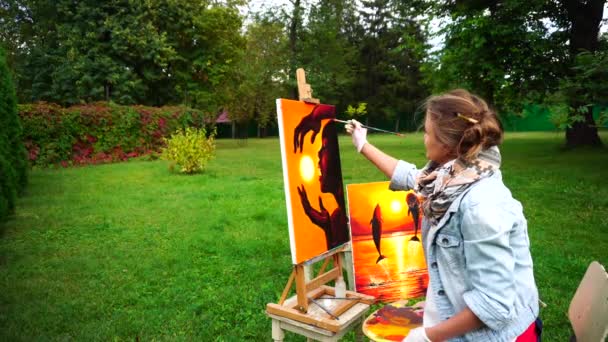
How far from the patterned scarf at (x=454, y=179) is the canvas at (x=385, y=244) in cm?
220

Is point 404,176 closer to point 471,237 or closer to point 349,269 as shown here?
point 471,237

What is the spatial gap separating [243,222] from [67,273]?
248cm

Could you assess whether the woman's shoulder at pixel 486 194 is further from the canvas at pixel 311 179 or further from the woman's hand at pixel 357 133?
the canvas at pixel 311 179

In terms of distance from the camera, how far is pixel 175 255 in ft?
16.5

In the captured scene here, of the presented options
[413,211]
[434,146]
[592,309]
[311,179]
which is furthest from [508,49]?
[434,146]

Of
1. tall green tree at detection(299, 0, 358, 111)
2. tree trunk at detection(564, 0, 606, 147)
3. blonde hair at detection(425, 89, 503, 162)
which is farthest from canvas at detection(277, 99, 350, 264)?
tall green tree at detection(299, 0, 358, 111)

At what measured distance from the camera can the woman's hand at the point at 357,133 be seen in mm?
2430

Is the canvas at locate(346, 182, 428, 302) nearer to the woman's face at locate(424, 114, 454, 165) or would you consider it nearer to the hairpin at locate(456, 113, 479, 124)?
the woman's face at locate(424, 114, 454, 165)

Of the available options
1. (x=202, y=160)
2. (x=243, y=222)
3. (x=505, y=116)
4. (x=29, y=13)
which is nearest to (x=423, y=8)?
(x=505, y=116)

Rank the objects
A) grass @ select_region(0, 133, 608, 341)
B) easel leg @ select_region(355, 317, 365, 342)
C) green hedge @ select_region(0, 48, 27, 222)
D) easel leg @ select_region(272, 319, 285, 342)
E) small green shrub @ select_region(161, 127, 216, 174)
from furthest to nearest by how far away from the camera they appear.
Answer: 1. small green shrub @ select_region(161, 127, 216, 174)
2. green hedge @ select_region(0, 48, 27, 222)
3. grass @ select_region(0, 133, 608, 341)
4. easel leg @ select_region(355, 317, 365, 342)
5. easel leg @ select_region(272, 319, 285, 342)

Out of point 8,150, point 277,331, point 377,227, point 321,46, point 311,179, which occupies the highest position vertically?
point 321,46

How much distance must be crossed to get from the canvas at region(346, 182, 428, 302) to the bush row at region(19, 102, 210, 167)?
39.3 ft

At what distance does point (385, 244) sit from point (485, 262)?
8.15 ft

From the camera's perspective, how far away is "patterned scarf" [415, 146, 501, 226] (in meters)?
1.41
